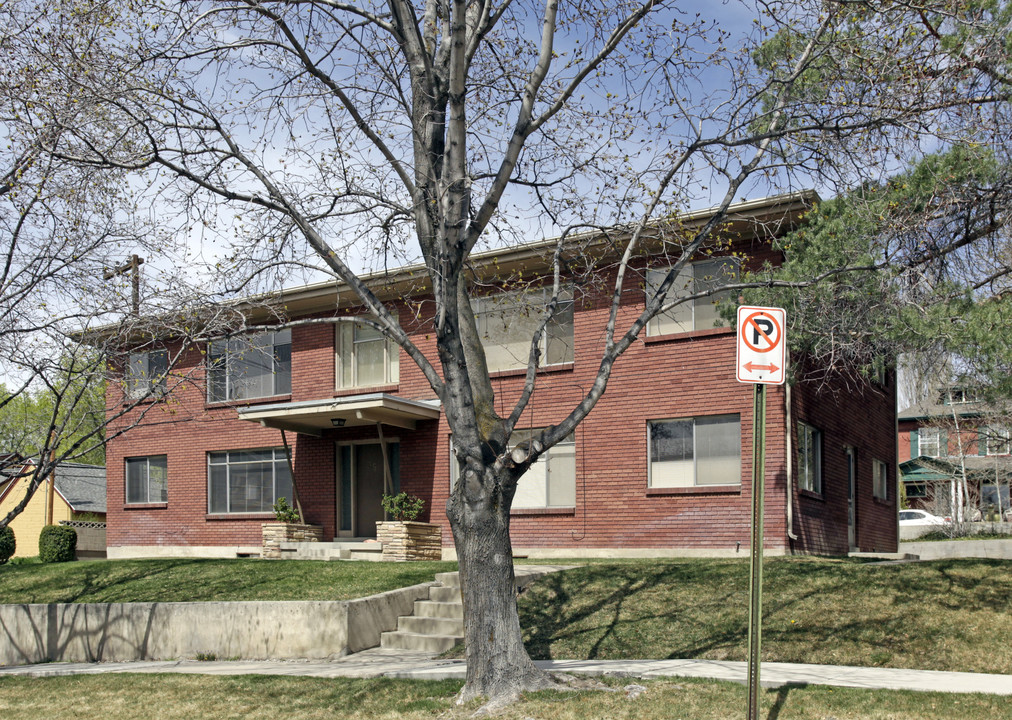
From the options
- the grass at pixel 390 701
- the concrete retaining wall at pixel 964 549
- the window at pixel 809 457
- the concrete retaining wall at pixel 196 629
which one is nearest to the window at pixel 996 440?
the concrete retaining wall at pixel 964 549

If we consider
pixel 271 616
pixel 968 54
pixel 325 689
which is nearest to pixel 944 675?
pixel 325 689

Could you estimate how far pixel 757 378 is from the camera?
6.94m

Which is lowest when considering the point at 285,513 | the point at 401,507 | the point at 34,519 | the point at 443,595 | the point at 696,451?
the point at 34,519

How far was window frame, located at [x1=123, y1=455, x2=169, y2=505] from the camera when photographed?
87.3 feet

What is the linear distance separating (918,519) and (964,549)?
13726 mm

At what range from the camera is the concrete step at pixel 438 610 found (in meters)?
13.9

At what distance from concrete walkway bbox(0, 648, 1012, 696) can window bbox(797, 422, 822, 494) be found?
28.9ft

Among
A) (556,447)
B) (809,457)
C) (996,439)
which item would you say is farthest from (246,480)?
(996,439)

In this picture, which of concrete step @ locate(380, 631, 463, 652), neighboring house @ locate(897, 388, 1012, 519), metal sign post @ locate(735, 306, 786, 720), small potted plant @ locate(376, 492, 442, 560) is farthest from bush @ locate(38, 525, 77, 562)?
neighboring house @ locate(897, 388, 1012, 519)

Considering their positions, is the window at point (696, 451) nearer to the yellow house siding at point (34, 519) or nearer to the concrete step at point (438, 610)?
the concrete step at point (438, 610)

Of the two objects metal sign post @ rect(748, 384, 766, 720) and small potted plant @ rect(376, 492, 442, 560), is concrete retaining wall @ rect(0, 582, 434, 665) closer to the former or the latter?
small potted plant @ rect(376, 492, 442, 560)

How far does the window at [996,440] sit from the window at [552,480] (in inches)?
644

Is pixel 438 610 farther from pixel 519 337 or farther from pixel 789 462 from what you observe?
pixel 519 337

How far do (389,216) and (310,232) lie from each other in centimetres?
141
